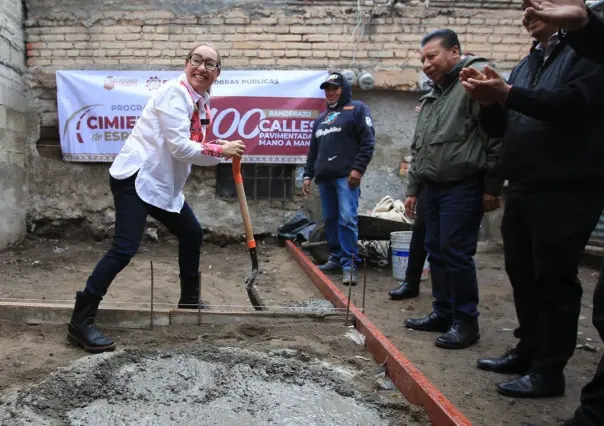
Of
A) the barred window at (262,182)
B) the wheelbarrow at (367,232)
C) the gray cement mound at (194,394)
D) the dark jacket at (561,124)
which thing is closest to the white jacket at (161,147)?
the gray cement mound at (194,394)

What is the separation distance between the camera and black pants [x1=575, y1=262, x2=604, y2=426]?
1.57 meters

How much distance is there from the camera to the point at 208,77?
9.50 ft

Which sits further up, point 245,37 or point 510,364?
point 245,37

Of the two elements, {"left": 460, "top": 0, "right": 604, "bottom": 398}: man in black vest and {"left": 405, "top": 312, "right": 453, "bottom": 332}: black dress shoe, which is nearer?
{"left": 460, "top": 0, "right": 604, "bottom": 398}: man in black vest

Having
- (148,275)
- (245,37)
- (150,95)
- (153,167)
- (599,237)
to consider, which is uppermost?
(245,37)

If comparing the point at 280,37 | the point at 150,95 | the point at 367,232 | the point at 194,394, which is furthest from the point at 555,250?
the point at 150,95

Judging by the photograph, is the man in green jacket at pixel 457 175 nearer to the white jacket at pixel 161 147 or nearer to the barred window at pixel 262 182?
the white jacket at pixel 161 147

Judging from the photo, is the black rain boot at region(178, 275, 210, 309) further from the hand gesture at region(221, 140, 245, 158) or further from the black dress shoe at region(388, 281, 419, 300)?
the black dress shoe at region(388, 281, 419, 300)

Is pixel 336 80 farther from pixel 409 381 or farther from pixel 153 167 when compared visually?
pixel 409 381

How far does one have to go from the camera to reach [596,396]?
1.58m

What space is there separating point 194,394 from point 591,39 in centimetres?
205

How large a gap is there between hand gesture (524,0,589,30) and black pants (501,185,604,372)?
2.52 ft

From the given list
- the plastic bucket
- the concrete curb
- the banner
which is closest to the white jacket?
the concrete curb

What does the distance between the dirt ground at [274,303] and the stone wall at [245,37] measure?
67.8 inches
